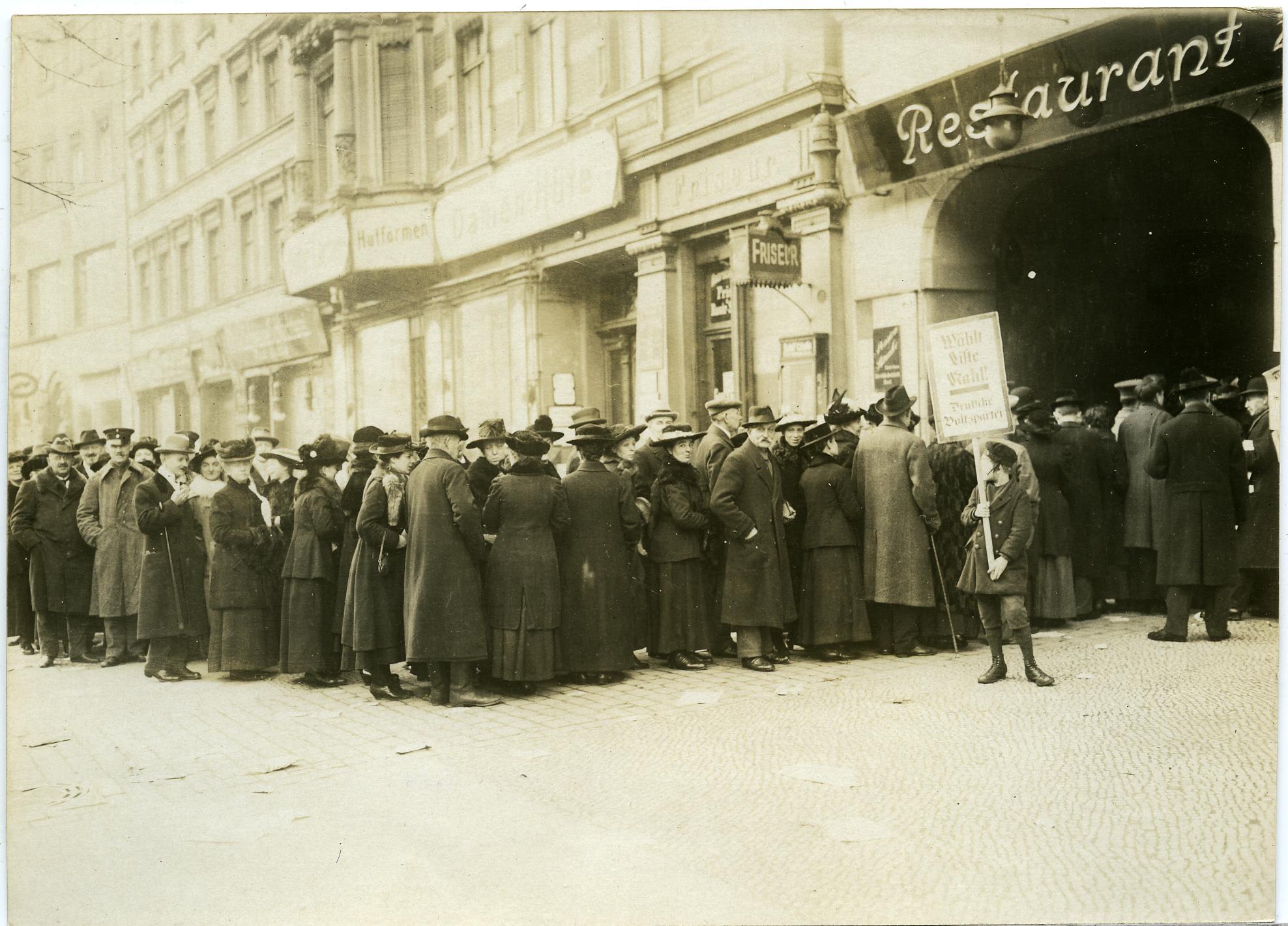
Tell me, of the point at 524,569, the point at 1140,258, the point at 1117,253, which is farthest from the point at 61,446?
the point at 1140,258

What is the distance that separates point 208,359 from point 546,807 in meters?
4.84

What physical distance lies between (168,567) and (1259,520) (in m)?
7.93

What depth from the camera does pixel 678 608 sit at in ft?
25.6

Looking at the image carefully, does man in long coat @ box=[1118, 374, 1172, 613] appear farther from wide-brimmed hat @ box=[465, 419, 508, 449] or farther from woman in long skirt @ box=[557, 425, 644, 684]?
wide-brimmed hat @ box=[465, 419, 508, 449]

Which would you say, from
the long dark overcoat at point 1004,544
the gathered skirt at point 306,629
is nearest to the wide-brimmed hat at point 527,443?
the gathered skirt at point 306,629

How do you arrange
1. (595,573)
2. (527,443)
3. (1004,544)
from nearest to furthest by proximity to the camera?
(1004,544)
(527,443)
(595,573)

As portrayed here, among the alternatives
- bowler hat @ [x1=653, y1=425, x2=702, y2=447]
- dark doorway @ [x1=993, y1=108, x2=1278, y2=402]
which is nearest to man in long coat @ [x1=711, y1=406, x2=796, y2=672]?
bowler hat @ [x1=653, y1=425, x2=702, y2=447]

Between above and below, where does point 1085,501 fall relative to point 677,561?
above

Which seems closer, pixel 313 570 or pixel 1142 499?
pixel 313 570

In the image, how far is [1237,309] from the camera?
7.36 meters

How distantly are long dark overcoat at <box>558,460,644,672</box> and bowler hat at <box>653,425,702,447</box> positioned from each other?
597mm

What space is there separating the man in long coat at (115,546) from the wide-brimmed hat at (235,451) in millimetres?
690

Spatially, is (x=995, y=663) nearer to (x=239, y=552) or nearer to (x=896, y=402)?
(x=896, y=402)

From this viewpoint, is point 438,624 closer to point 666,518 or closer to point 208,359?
point 666,518
